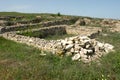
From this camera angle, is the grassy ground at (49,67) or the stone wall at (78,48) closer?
the grassy ground at (49,67)

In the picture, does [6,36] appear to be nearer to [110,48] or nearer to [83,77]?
[110,48]

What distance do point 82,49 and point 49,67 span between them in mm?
3022

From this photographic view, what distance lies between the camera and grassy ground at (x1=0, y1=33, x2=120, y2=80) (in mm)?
10719

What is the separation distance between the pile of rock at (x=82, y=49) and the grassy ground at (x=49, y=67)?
0.60 m

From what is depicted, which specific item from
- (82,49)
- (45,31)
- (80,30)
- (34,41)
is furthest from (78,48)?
(80,30)

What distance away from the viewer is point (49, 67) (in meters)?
11.5

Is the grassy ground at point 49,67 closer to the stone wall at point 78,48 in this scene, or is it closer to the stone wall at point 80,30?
the stone wall at point 78,48

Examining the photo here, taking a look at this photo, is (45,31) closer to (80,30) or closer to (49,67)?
(80,30)

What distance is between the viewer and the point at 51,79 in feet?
34.4

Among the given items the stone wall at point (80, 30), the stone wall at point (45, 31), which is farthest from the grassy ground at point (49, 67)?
the stone wall at point (80, 30)

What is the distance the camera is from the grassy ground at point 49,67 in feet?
35.2

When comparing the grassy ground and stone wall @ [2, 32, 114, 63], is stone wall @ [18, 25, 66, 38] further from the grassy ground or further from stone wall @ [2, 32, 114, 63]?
the grassy ground

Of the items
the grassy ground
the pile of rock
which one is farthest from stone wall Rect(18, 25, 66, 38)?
the grassy ground

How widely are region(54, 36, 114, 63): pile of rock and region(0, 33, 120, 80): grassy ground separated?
603mm
